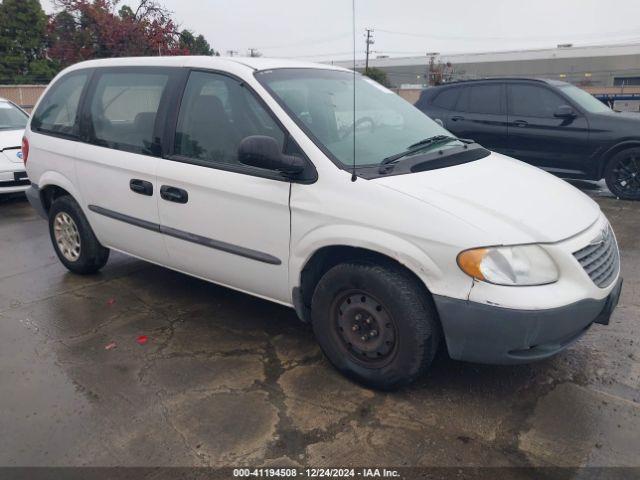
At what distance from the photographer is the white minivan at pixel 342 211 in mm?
2629

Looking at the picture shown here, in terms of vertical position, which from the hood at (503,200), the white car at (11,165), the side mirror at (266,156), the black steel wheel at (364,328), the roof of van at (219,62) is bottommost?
the black steel wheel at (364,328)

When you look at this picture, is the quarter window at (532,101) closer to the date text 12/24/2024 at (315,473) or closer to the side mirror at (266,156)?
the side mirror at (266,156)

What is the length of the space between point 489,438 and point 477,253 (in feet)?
2.96

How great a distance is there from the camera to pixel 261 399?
3002mm

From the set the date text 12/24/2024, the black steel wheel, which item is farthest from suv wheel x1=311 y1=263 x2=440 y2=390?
the date text 12/24/2024

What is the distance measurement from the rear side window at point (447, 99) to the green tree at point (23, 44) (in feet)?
86.8

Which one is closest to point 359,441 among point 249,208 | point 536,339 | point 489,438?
point 489,438

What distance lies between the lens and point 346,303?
3.03 m

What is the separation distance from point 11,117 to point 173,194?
6772mm

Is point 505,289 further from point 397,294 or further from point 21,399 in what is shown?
point 21,399

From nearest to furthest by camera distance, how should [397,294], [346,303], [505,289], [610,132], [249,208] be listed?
1. [505,289]
2. [397,294]
3. [346,303]
4. [249,208]
5. [610,132]

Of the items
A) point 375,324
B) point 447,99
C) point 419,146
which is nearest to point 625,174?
point 447,99

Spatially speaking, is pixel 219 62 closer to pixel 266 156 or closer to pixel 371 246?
pixel 266 156

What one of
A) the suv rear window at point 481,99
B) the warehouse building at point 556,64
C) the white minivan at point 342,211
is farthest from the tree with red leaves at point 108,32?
the warehouse building at point 556,64
